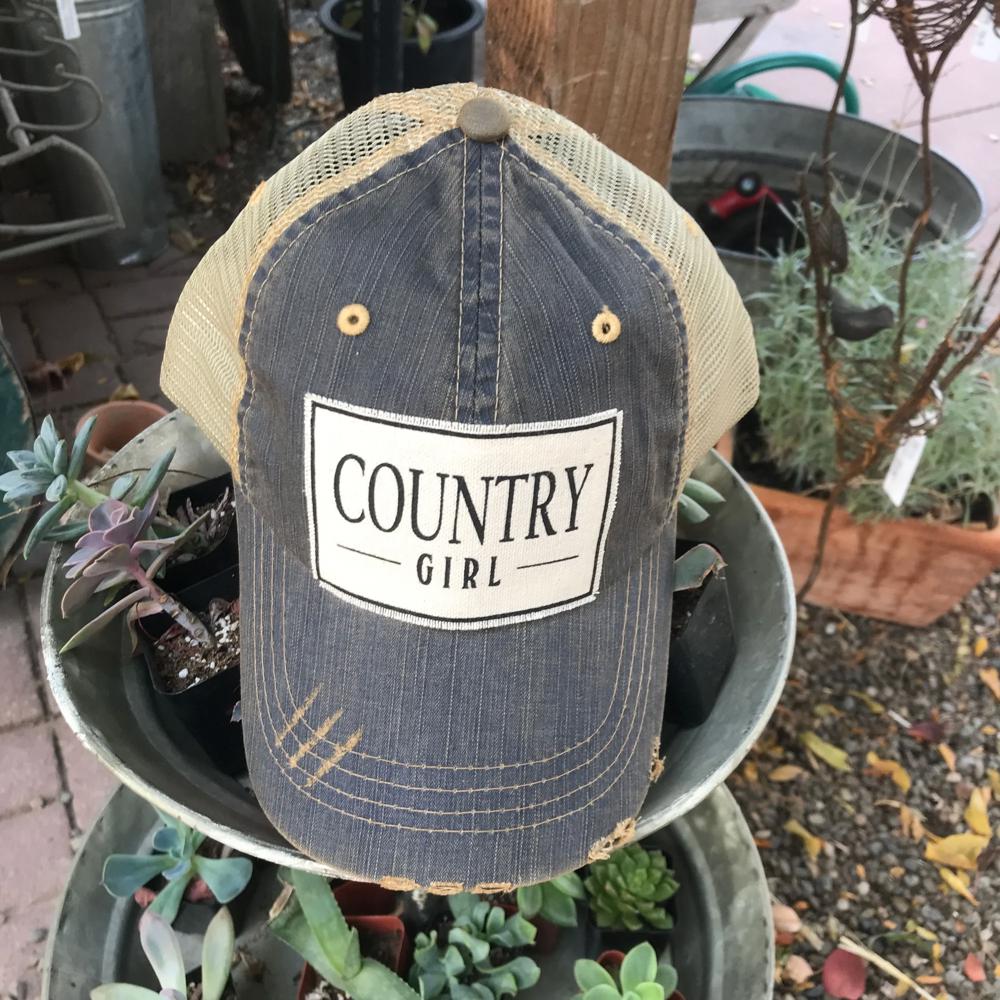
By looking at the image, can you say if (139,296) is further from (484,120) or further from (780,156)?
(484,120)

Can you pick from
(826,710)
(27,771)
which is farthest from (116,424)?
(826,710)

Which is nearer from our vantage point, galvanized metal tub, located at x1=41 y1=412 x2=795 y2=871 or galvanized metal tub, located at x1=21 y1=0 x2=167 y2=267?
galvanized metal tub, located at x1=41 y1=412 x2=795 y2=871

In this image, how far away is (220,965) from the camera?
886 millimetres

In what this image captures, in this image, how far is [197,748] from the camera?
0.85 meters

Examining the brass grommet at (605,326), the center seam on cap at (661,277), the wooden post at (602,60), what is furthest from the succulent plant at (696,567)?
the wooden post at (602,60)

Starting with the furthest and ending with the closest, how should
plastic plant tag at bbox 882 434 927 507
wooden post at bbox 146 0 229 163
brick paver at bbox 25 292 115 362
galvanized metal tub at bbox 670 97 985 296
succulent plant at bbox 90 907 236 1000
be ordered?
wooden post at bbox 146 0 229 163, brick paver at bbox 25 292 115 362, galvanized metal tub at bbox 670 97 985 296, plastic plant tag at bbox 882 434 927 507, succulent plant at bbox 90 907 236 1000

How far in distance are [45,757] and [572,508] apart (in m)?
1.16

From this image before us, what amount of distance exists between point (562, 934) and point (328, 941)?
0.36 meters

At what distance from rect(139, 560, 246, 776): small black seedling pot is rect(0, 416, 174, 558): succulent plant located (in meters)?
0.12

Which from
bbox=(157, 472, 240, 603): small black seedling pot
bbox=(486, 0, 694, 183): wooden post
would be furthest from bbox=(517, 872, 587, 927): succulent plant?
bbox=(486, 0, 694, 183): wooden post

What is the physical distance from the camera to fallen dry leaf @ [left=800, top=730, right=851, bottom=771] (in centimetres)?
150

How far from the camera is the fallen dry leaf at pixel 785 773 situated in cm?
149

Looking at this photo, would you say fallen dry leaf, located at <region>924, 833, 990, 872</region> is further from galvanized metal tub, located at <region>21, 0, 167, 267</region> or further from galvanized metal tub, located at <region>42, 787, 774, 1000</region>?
galvanized metal tub, located at <region>21, 0, 167, 267</region>

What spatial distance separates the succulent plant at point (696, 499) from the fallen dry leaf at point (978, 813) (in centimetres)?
88
